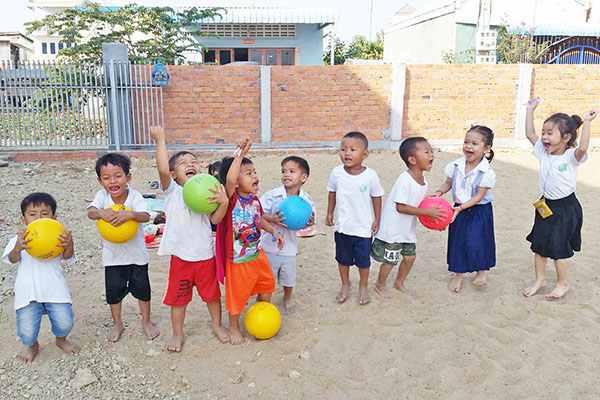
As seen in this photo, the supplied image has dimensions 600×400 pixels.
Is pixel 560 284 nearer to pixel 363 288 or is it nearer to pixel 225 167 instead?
pixel 363 288

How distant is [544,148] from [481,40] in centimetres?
1369

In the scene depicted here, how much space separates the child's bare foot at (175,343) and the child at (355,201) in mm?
1503

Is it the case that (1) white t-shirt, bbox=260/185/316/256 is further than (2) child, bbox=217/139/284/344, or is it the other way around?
(1) white t-shirt, bbox=260/185/316/256

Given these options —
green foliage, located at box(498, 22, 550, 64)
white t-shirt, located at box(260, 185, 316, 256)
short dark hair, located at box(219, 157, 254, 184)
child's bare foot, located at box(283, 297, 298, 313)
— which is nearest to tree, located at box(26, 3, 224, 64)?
green foliage, located at box(498, 22, 550, 64)

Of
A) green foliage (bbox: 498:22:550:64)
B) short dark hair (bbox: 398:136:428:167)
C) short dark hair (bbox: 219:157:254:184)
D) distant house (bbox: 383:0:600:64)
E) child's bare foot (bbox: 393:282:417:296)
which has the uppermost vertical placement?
distant house (bbox: 383:0:600:64)

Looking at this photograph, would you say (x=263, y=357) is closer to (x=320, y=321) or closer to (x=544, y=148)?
(x=320, y=321)

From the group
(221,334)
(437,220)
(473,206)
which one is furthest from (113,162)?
(473,206)

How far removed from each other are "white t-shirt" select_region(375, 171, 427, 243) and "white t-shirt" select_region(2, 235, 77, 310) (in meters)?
2.54

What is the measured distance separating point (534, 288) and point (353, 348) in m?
1.93

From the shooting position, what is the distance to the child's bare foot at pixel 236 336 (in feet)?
12.8

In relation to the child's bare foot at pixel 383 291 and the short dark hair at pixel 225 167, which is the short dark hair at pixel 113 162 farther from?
the child's bare foot at pixel 383 291

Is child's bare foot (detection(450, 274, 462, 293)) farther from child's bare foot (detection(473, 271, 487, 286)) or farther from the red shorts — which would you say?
the red shorts

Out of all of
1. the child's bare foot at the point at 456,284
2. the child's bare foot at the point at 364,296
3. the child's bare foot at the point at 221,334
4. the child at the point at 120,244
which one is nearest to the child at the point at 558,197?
the child's bare foot at the point at 456,284

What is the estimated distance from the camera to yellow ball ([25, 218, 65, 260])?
10.9ft
